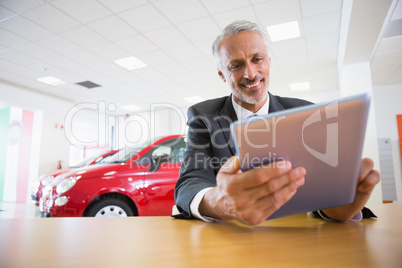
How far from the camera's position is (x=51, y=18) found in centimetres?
357

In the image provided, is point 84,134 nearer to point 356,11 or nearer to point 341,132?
point 356,11

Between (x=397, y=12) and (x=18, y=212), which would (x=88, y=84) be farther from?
(x=397, y=12)

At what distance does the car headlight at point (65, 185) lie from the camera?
7.71ft

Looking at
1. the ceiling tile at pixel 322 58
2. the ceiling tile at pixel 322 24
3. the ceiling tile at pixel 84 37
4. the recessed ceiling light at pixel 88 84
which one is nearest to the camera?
the ceiling tile at pixel 322 24

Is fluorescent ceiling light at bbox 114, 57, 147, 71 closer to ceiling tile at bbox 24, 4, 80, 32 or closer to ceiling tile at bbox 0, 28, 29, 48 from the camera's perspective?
ceiling tile at bbox 24, 4, 80, 32

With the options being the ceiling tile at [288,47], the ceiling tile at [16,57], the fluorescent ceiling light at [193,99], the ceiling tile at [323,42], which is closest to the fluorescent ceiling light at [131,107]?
the fluorescent ceiling light at [193,99]

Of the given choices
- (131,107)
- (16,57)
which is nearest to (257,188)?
(16,57)

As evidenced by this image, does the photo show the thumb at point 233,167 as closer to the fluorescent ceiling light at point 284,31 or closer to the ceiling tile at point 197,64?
the fluorescent ceiling light at point 284,31

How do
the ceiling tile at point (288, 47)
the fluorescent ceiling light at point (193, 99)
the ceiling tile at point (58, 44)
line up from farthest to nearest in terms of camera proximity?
1. the fluorescent ceiling light at point (193, 99)
2. the ceiling tile at point (288, 47)
3. the ceiling tile at point (58, 44)

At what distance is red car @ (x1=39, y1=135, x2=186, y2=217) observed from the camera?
2332mm

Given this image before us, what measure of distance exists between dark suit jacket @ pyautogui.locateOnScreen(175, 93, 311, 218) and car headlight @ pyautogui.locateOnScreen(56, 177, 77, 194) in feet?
5.57

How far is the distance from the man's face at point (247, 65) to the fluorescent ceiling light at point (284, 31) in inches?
112

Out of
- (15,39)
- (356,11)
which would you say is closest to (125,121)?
(15,39)

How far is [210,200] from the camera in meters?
0.66
